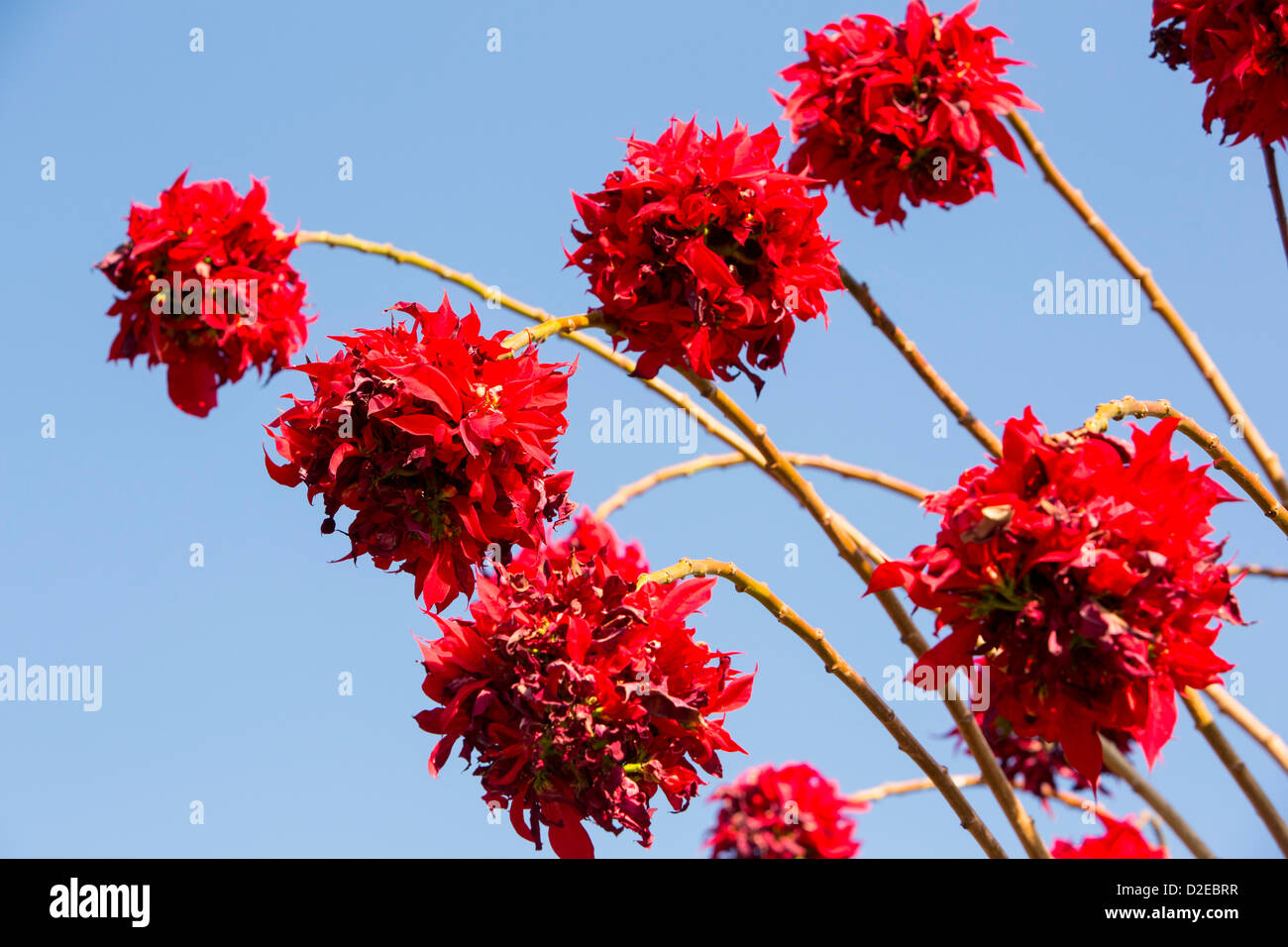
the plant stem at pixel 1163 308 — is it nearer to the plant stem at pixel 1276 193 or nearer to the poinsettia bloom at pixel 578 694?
the plant stem at pixel 1276 193

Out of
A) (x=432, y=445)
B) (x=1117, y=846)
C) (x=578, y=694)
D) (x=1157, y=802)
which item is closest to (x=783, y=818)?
(x=1117, y=846)

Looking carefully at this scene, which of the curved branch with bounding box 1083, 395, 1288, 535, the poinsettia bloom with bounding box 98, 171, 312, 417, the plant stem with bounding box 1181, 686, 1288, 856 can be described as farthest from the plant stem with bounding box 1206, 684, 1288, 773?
the poinsettia bloom with bounding box 98, 171, 312, 417

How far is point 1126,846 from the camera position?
3.92 metres

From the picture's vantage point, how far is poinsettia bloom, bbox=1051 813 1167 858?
12.8ft

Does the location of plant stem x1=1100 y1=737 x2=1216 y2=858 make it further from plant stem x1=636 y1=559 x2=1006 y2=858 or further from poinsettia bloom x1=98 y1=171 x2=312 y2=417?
poinsettia bloom x1=98 y1=171 x2=312 y2=417

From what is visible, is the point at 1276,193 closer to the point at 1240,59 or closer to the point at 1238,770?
the point at 1240,59

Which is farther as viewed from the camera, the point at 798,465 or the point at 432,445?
the point at 798,465

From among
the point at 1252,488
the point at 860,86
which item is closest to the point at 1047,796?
the point at 1252,488

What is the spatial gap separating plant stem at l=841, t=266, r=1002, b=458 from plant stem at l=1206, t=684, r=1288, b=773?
3.16 ft

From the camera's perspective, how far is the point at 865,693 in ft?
8.41

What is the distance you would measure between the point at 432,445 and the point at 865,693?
1.16 m

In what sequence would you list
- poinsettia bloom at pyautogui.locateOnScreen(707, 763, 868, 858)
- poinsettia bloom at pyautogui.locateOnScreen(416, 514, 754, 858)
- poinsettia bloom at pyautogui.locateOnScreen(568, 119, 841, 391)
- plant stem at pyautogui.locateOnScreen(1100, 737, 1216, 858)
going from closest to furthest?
poinsettia bloom at pyautogui.locateOnScreen(416, 514, 754, 858), poinsettia bloom at pyautogui.locateOnScreen(568, 119, 841, 391), plant stem at pyautogui.locateOnScreen(1100, 737, 1216, 858), poinsettia bloom at pyautogui.locateOnScreen(707, 763, 868, 858)

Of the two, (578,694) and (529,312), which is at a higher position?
(529,312)

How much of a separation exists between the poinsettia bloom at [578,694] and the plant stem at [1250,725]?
5.28ft
